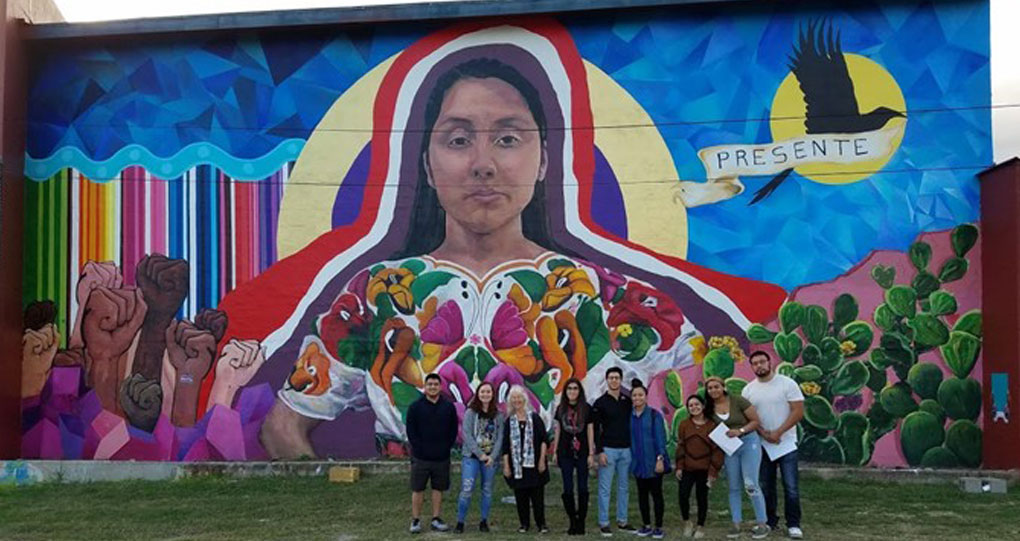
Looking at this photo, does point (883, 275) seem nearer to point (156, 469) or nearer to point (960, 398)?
point (960, 398)

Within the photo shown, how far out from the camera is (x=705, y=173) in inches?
621

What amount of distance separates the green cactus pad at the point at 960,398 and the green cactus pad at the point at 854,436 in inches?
43.0

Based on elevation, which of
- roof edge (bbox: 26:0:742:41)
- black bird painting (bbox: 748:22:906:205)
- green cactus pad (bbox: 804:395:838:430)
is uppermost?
roof edge (bbox: 26:0:742:41)

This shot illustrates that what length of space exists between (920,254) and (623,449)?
22.0ft

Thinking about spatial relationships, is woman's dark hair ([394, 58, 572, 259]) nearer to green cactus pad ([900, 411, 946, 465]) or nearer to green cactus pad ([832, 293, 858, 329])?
green cactus pad ([832, 293, 858, 329])

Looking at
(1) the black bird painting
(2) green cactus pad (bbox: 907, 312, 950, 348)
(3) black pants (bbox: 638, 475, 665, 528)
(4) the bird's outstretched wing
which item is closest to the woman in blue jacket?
(3) black pants (bbox: 638, 475, 665, 528)

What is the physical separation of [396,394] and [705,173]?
5615 mm

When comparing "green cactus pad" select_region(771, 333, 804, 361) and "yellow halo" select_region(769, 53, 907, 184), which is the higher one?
"yellow halo" select_region(769, 53, 907, 184)

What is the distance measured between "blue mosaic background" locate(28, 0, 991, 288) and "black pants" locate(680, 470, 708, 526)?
17.9 feet

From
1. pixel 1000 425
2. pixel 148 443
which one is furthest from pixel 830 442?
pixel 148 443

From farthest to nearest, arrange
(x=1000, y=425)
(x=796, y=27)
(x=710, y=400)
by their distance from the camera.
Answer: (x=796, y=27) < (x=1000, y=425) < (x=710, y=400)

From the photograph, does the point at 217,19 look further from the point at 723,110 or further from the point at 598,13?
the point at 723,110

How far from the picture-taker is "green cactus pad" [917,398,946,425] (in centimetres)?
1495

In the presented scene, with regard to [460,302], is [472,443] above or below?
below
